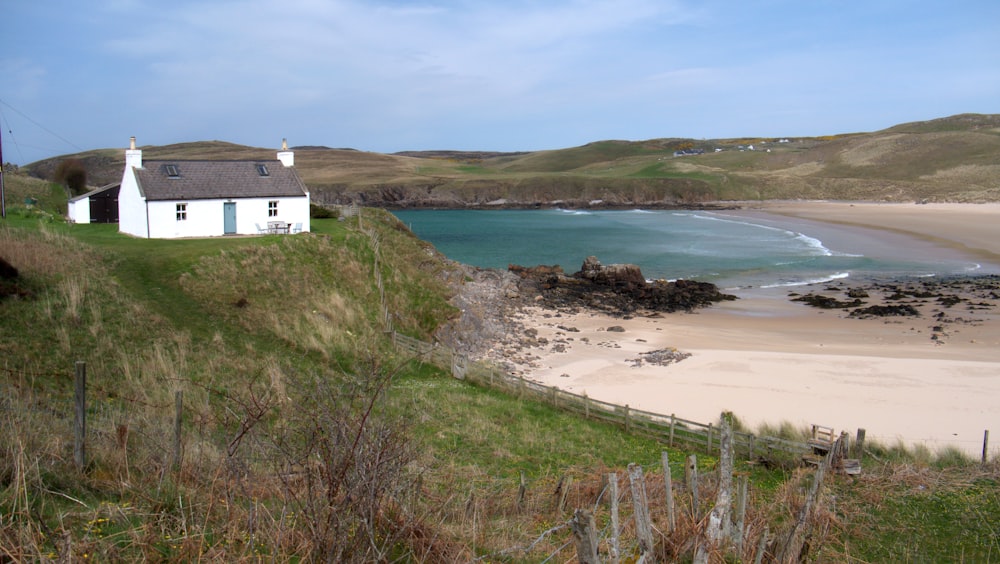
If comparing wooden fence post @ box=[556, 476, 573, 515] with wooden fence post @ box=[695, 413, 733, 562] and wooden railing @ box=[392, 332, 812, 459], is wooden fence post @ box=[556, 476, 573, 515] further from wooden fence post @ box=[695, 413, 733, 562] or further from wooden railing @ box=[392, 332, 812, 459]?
wooden railing @ box=[392, 332, 812, 459]

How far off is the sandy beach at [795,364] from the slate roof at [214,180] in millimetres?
12819

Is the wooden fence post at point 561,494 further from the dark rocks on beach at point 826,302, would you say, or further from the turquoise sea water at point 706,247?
the turquoise sea water at point 706,247

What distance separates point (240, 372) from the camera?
1647cm

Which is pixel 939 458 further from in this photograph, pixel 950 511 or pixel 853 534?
pixel 853 534

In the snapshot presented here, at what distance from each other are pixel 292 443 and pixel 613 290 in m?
37.8

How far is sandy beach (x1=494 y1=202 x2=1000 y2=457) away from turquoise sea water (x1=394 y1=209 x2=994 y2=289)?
28.2 feet

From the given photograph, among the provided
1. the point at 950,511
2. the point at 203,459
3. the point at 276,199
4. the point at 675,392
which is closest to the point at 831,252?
the point at 675,392

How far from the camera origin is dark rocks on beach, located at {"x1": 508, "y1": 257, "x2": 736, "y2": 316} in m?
39.0

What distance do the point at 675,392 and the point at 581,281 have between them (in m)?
22.6

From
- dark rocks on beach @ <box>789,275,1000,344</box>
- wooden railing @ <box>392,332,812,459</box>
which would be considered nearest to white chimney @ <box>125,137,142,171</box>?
wooden railing @ <box>392,332,812,459</box>

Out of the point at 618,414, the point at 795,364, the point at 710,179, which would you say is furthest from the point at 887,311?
the point at 710,179

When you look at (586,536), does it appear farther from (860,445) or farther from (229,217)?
(229,217)

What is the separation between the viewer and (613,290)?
140 ft

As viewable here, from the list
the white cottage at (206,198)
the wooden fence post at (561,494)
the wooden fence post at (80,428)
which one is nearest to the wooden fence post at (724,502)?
the wooden fence post at (561,494)
